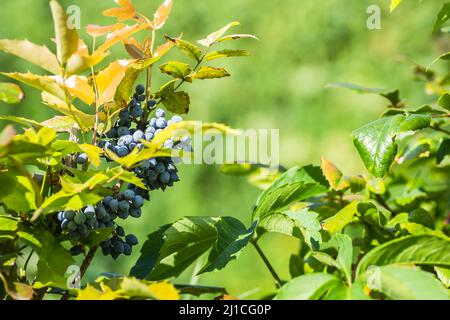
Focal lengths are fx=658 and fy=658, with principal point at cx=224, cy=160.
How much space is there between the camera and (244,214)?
2781 millimetres

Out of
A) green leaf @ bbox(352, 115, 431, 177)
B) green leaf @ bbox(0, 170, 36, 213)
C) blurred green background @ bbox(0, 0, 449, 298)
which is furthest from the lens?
blurred green background @ bbox(0, 0, 449, 298)

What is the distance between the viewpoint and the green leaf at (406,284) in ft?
1.94

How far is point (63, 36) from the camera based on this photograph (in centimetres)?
67

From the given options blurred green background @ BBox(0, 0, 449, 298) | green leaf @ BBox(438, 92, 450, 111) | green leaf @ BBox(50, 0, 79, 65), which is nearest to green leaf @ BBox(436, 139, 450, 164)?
green leaf @ BBox(438, 92, 450, 111)

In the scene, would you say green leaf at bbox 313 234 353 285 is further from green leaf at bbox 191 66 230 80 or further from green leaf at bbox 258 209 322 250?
green leaf at bbox 191 66 230 80

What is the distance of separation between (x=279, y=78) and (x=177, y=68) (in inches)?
92.2

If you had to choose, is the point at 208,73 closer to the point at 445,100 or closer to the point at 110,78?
the point at 110,78

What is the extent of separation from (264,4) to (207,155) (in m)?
2.65

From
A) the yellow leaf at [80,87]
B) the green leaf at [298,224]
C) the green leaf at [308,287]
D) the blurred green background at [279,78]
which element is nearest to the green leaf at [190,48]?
the yellow leaf at [80,87]

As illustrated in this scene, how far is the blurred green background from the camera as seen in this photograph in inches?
110

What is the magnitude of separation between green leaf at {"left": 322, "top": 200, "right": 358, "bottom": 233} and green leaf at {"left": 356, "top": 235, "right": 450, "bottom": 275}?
0.41 ft

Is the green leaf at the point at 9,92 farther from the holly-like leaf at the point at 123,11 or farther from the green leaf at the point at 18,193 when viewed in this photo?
Answer: the holly-like leaf at the point at 123,11

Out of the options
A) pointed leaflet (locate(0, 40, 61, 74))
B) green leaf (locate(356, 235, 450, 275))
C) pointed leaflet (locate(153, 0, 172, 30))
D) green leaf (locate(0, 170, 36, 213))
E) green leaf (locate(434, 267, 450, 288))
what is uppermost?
pointed leaflet (locate(153, 0, 172, 30))

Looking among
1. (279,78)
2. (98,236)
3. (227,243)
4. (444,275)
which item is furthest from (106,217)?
(279,78)
